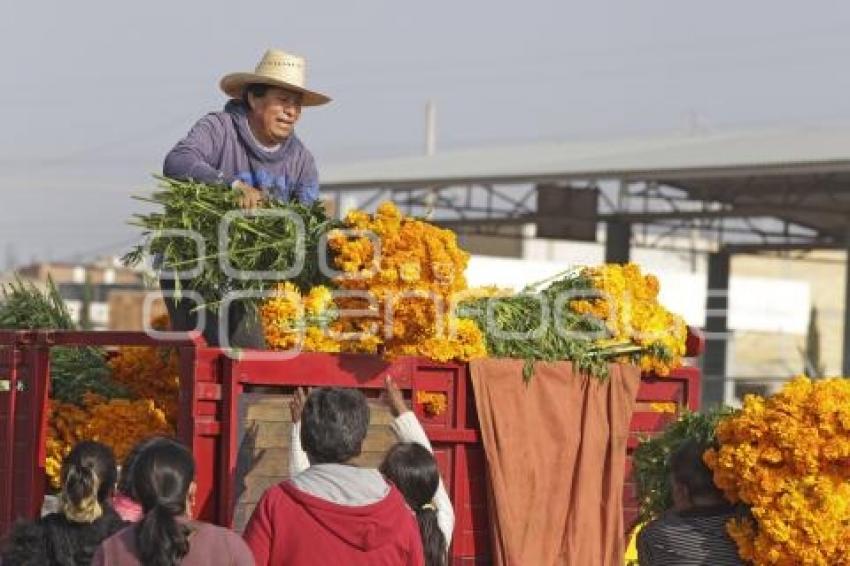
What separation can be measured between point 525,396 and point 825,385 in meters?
1.52

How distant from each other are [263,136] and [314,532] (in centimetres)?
365

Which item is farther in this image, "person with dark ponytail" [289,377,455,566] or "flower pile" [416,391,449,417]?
"flower pile" [416,391,449,417]

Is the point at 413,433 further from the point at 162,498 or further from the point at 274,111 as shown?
the point at 274,111

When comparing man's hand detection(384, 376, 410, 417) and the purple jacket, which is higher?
the purple jacket

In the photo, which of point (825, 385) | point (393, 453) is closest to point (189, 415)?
point (393, 453)

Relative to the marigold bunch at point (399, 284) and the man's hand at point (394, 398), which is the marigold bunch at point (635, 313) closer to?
the marigold bunch at point (399, 284)

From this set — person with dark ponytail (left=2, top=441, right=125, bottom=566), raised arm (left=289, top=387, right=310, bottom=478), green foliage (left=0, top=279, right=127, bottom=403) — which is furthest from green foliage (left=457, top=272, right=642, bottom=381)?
person with dark ponytail (left=2, top=441, right=125, bottom=566)

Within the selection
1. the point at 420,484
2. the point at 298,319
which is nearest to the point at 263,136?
the point at 298,319

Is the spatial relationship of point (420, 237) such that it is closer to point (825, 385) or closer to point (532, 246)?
point (825, 385)

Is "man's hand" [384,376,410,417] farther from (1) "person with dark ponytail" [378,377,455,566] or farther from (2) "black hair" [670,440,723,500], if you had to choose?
(2) "black hair" [670,440,723,500]

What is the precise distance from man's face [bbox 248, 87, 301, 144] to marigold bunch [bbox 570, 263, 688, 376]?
1588 millimetres

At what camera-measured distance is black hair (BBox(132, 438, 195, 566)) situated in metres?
4.83

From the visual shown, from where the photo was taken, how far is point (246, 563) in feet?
16.1

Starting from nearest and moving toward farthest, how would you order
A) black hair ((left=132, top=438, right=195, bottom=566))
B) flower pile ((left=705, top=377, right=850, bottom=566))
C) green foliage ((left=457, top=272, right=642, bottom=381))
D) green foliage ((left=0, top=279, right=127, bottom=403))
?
black hair ((left=132, top=438, right=195, bottom=566)) → flower pile ((left=705, top=377, right=850, bottom=566)) → green foliage ((left=457, top=272, right=642, bottom=381)) → green foliage ((left=0, top=279, right=127, bottom=403))
